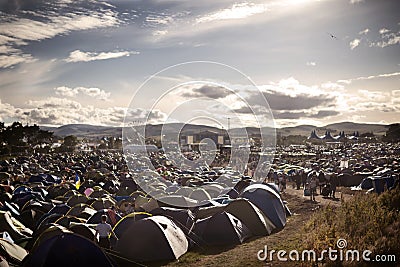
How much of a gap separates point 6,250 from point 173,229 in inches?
184

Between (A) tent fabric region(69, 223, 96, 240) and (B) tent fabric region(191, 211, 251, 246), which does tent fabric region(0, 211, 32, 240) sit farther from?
(B) tent fabric region(191, 211, 251, 246)

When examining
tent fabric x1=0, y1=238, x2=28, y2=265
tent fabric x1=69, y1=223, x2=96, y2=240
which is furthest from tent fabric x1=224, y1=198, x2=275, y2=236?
tent fabric x1=0, y1=238, x2=28, y2=265

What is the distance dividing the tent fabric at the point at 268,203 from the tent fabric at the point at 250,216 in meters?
0.94

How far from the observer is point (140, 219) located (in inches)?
479

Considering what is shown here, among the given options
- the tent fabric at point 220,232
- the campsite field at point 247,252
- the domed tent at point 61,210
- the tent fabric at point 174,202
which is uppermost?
the domed tent at point 61,210

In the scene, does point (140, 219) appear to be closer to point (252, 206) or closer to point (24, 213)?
point (252, 206)

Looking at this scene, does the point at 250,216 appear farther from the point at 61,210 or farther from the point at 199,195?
the point at 61,210

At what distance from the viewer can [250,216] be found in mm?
14398

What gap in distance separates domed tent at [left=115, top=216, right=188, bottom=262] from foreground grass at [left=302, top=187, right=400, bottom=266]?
3893mm

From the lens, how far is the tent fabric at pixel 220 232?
13.2m

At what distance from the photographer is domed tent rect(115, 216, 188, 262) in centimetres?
1141

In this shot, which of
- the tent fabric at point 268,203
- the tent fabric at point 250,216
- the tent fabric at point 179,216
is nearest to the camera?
the tent fabric at point 179,216

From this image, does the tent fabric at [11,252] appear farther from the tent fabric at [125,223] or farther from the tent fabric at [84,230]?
the tent fabric at [125,223]

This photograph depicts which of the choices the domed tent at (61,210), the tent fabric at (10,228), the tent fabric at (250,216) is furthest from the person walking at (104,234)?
the tent fabric at (250,216)
